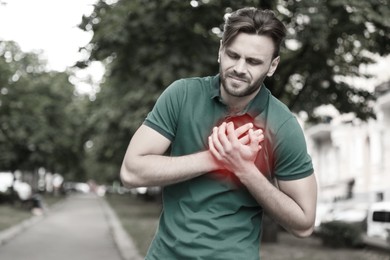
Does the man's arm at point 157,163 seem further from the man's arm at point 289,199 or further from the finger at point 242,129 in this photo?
the man's arm at point 289,199

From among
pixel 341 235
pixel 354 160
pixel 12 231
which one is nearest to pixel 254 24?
pixel 341 235

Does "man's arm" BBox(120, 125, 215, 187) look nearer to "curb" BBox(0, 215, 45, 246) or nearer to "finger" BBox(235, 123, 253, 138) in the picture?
"finger" BBox(235, 123, 253, 138)

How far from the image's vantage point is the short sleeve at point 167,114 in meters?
2.56

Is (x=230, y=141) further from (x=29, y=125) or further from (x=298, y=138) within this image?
(x=29, y=125)

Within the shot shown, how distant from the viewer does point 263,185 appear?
2.47 m

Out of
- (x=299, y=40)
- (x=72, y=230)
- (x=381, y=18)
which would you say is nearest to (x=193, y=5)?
(x=299, y=40)

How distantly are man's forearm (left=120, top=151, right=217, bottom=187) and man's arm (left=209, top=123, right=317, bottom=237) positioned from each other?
55mm

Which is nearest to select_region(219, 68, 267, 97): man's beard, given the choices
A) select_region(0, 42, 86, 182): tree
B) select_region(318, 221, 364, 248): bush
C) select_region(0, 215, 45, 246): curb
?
select_region(0, 215, 45, 246): curb

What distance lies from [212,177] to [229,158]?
12cm

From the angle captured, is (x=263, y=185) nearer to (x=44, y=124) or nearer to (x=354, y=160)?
(x=44, y=124)

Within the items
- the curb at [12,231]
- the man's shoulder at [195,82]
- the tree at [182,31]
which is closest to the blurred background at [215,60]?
the tree at [182,31]

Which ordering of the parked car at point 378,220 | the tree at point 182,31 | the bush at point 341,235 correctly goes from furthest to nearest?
the bush at point 341,235 → the parked car at point 378,220 → the tree at point 182,31

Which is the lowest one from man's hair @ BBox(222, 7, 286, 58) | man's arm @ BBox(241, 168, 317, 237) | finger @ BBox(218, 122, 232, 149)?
man's arm @ BBox(241, 168, 317, 237)

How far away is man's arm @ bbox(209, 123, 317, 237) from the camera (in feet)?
8.04
